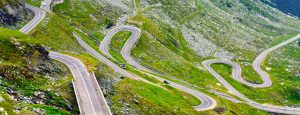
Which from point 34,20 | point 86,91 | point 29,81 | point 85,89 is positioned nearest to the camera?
point 29,81

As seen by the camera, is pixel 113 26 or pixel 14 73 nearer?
pixel 14 73

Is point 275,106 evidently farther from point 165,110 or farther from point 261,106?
point 165,110

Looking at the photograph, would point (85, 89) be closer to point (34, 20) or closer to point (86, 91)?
point (86, 91)

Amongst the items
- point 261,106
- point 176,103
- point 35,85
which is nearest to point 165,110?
point 176,103

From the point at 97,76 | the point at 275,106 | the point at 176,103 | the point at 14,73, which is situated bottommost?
the point at 275,106

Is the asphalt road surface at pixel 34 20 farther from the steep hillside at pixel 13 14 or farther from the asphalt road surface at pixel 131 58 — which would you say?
the asphalt road surface at pixel 131 58

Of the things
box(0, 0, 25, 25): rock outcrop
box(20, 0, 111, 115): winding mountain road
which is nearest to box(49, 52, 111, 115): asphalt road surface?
box(20, 0, 111, 115): winding mountain road

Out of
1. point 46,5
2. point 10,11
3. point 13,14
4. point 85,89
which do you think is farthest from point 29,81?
point 46,5
